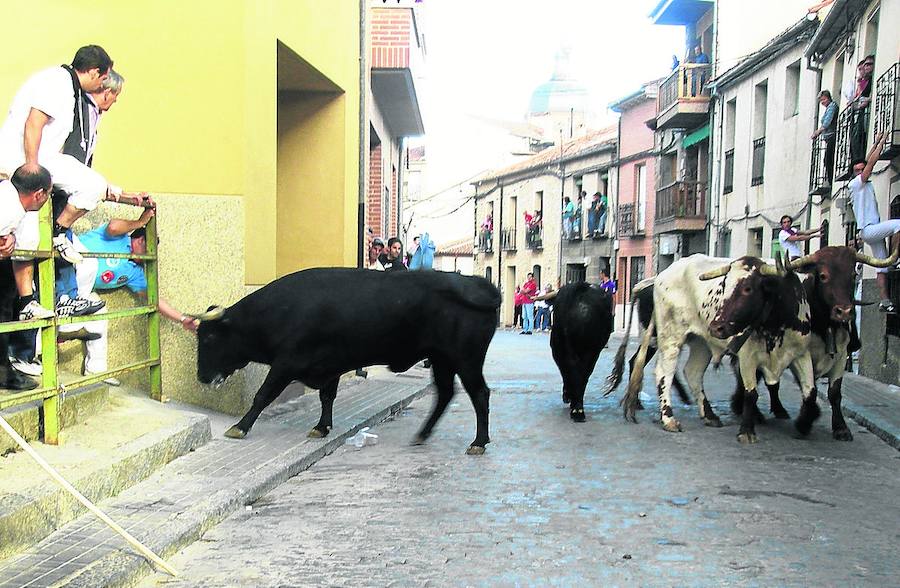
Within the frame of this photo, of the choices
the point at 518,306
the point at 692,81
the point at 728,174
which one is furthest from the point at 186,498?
the point at 518,306

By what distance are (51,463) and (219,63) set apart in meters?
4.02

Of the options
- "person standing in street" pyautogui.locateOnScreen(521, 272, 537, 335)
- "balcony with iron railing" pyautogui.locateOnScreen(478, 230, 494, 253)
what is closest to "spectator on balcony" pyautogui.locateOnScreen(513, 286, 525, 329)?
"person standing in street" pyautogui.locateOnScreen(521, 272, 537, 335)

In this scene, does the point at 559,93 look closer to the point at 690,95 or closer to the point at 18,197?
the point at 690,95

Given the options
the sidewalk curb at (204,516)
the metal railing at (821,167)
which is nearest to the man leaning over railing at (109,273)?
the sidewalk curb at (204,516)

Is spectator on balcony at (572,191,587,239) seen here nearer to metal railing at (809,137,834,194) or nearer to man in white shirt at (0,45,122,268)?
metal railing at (809,137,834,194)

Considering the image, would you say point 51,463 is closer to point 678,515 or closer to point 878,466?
point 678,515

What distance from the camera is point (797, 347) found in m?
7.83

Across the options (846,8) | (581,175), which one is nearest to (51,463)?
(846,8)

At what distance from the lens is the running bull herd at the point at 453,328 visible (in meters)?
7.29

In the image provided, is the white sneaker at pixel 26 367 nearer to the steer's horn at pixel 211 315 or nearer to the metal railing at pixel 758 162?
the steer's horn at pixel 211 315

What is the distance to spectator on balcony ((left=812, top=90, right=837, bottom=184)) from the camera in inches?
631

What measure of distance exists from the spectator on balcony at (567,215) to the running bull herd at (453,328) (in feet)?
103

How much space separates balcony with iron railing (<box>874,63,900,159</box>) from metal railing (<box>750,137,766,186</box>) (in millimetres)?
9914

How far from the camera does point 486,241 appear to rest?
49.3m
